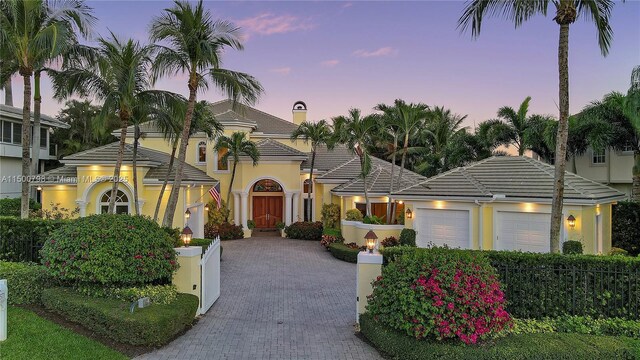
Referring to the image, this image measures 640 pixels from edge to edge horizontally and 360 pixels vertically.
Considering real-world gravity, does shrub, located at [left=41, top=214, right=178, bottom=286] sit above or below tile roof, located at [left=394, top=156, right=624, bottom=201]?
below

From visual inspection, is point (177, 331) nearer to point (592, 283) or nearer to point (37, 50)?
point (592, 283)

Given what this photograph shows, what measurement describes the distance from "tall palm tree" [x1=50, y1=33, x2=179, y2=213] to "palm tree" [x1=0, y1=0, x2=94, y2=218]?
76 cm

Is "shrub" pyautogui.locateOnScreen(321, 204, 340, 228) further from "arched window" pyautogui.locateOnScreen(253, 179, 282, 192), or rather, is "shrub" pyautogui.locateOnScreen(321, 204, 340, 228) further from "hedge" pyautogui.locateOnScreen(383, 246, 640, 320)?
"hedge" pyautogui.locateOnScreen(383, 246, 640, 320)

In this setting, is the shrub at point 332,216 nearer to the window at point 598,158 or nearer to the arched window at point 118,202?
the arched window at point 118,202

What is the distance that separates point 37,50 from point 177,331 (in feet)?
32.3

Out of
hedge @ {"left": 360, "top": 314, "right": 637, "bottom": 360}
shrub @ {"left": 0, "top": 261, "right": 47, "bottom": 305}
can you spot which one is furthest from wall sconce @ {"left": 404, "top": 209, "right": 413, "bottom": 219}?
shrub @ {"left": 0, "top": 261, "right": 47, "bottom": 305}

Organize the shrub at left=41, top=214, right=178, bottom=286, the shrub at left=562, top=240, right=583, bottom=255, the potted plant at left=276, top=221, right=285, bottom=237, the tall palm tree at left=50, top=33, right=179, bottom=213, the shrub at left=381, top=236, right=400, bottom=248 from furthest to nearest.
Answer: the potted plant at left=276, top=221, right=285, bottom=237
the shrub at left=381, top=236, right=400, bottom=248
the tall palm tree at left=50, top=33, right=179, bottom=213
the shrub at left=562, top=240, right=583, bottom=255
the shrub at left=41, top=214, right=178, bottom=286

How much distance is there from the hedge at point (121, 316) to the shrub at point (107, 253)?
43 centimetres

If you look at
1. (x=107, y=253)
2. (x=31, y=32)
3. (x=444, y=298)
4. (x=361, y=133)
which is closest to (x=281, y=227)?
(x=361, y=133)

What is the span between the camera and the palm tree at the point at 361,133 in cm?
1752

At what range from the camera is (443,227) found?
14914mm

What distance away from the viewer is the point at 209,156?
2555 cm

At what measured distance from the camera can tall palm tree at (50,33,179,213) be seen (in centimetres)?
1208

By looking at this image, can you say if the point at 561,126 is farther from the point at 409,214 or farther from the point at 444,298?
the point at 409,214
